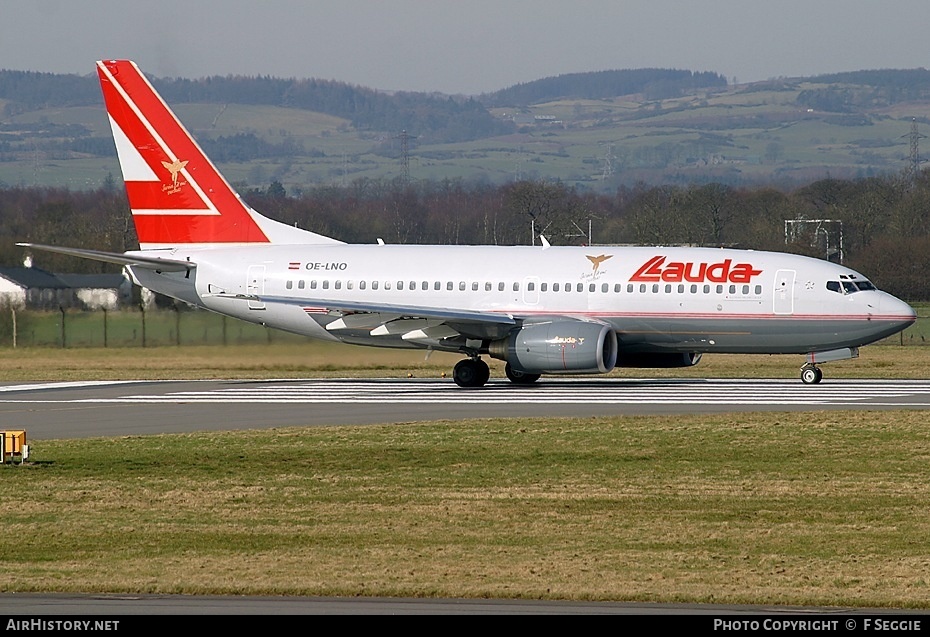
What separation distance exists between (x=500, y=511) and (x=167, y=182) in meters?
24.3

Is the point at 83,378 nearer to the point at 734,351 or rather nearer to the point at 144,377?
the point at 144,377

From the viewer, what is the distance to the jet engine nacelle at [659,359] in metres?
36.2

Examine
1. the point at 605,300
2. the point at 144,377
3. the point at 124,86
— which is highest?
the point at 124,86

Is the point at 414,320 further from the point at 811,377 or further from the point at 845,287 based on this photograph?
the point at 845,287

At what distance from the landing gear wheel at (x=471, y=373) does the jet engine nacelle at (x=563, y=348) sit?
1565 mm

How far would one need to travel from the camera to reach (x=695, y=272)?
3541 centimetres

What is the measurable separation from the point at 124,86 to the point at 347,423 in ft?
53.3

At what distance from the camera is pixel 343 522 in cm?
1684

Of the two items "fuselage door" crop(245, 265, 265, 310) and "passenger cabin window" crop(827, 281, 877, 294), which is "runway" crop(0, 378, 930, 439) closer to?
"fuselage door" crop(245, 265, 265, 310)

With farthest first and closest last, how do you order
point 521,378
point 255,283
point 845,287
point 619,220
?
point 619,220
point 255,283
point 521,378
point 845,287

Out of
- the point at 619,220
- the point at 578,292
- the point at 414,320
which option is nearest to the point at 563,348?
the point at 578,292

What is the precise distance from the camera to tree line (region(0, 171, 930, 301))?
82.0 m

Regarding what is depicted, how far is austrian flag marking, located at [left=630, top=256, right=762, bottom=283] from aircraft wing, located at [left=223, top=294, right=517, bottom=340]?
354 centimetres
